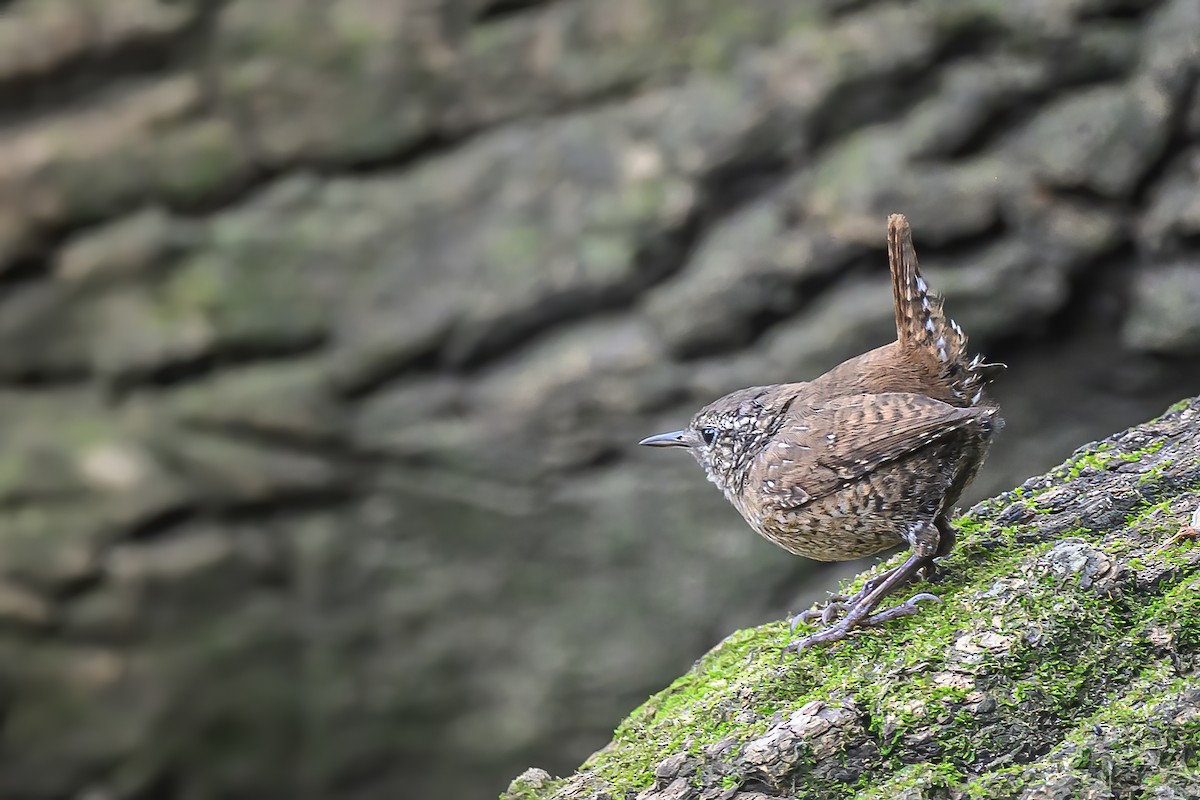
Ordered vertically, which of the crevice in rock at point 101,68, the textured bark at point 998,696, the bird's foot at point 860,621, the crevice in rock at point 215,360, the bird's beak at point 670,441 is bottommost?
the textured bark at point 998,696

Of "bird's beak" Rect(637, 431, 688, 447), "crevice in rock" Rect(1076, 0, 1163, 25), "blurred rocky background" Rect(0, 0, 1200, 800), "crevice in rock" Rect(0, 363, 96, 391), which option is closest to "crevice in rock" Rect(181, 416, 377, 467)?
"blurred rocky background" Rect(0, 0, 1200, 800)

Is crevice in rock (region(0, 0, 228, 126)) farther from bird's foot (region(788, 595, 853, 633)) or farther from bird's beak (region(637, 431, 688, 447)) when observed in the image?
bird's foot (region(788, 595, 853, 633))

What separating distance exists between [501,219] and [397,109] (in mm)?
803

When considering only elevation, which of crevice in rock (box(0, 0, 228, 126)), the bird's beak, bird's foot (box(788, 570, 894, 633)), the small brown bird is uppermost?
crevice in rock (box(0, 0, 228, 126))

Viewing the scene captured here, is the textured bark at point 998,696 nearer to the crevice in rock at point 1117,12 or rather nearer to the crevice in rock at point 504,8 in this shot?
the crevice in rock at point 1117,12

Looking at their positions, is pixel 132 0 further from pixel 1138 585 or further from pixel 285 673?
pixel 1138 585

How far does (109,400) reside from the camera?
19.9ft

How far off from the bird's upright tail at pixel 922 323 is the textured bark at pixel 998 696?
0.39 metres

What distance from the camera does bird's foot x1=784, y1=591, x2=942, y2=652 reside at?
95.0 inches

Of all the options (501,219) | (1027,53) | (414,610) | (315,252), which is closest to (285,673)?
(414,610)

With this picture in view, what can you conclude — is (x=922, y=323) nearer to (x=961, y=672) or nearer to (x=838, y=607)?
(x=838, y=607)

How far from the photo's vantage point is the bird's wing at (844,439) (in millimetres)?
2443

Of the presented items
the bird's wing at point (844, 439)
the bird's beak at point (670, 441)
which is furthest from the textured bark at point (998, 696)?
the bird's beak at point (670, 441)

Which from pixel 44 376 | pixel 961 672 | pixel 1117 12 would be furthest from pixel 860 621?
pixel 44 376
